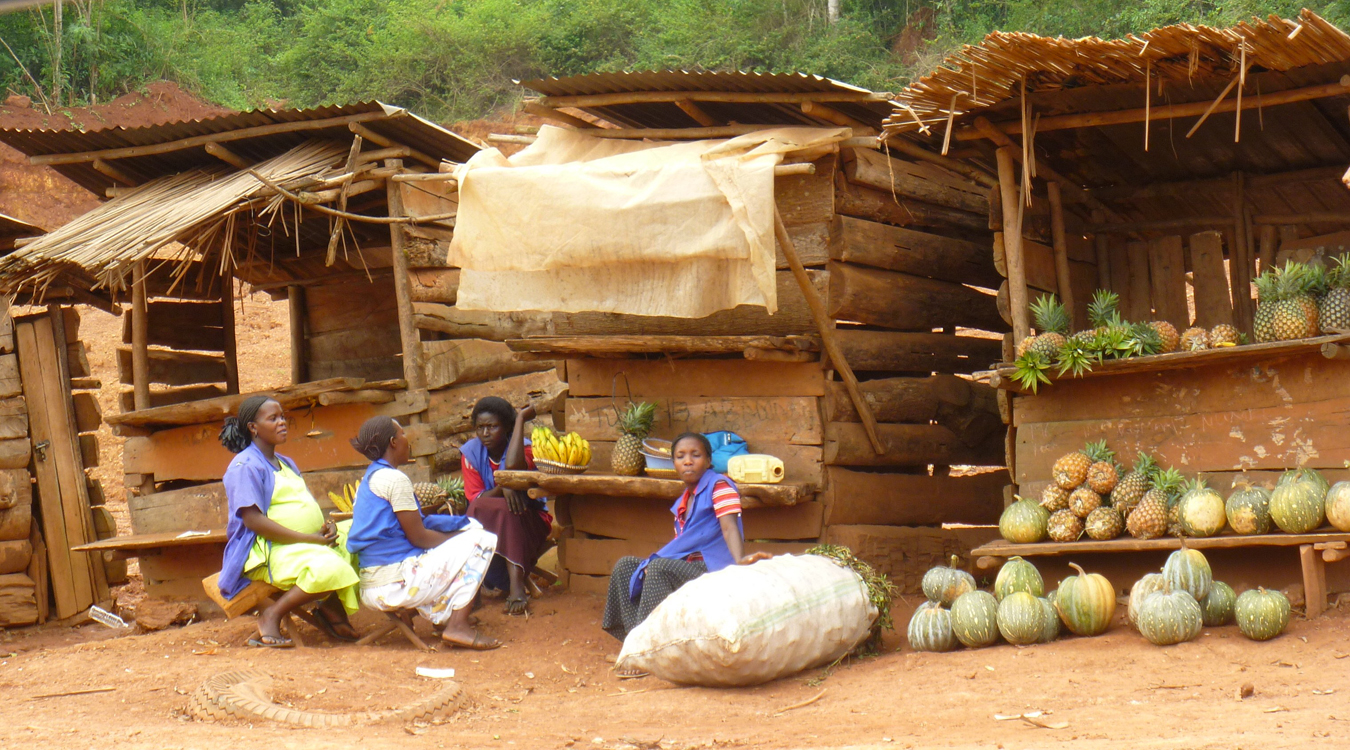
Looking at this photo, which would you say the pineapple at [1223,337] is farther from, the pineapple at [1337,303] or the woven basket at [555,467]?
the woven basket at [555,467]

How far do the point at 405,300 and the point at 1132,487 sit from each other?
495 cm

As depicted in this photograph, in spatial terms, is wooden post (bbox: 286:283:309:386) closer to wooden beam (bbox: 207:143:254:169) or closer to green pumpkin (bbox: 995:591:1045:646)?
wooden beam (bbox: 207:143:254:169)

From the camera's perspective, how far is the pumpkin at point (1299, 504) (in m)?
5.23

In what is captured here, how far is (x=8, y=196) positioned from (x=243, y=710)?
1989 cm

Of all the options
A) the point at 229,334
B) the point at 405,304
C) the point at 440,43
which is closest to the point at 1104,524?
the point at 405,304

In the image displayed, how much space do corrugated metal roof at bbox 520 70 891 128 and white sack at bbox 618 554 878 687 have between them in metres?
2.73

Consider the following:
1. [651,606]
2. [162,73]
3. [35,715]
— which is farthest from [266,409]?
[162,73]

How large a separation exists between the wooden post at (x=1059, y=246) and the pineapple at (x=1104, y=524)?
156cm

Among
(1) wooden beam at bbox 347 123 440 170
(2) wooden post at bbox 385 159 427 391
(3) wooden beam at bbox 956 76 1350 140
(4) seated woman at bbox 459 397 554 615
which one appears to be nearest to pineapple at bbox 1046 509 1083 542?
(3) wooden beam at bbox 956 76 1350 140

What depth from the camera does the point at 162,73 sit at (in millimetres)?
24406

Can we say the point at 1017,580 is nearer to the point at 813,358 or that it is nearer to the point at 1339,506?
the point at 1339,506

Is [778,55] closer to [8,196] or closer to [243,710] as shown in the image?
[8,196]

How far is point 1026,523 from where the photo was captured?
6031 mm

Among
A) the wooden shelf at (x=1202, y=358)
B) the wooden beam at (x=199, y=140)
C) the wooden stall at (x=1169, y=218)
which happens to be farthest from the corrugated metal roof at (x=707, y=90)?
the wooden shelf at (x=1202, y=358)
